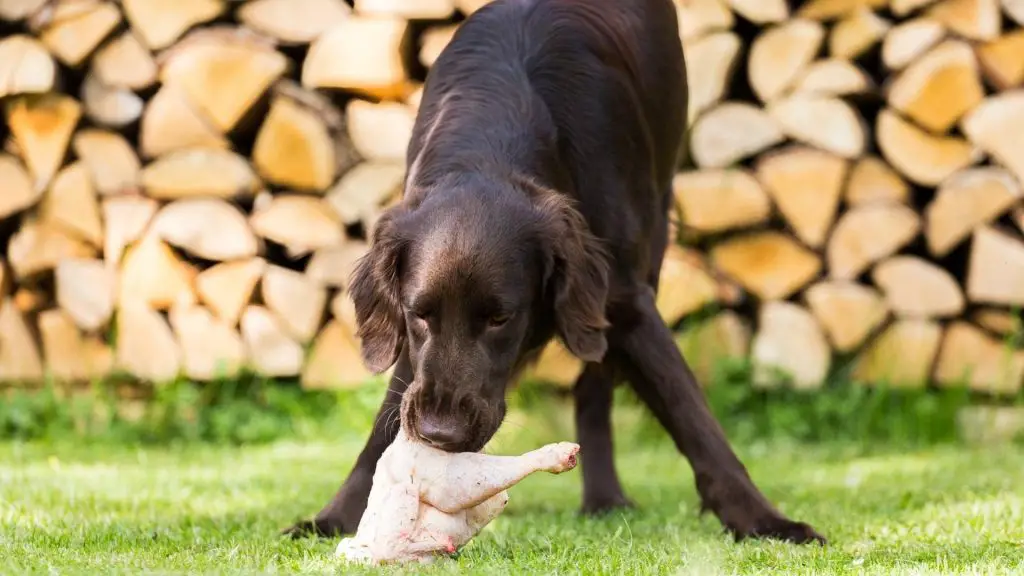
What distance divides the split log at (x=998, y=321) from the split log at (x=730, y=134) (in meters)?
1.02

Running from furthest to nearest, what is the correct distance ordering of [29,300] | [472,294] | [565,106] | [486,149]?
[29,300] → [565,106] → [486,149] → [472,294]

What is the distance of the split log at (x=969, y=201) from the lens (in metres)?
4.85

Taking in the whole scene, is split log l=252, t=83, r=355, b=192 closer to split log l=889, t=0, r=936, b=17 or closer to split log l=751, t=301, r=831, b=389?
split log l=751, t=301, r=831, b=389

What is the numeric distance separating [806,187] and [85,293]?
2.88m

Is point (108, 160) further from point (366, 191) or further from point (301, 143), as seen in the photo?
point (366, 191)

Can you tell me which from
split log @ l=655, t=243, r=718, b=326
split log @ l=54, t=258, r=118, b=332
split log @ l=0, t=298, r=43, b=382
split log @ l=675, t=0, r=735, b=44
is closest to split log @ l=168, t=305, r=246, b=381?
split log @ l=54, t=258, r=118, b=332

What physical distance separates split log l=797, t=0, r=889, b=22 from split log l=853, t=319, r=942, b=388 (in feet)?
4.01

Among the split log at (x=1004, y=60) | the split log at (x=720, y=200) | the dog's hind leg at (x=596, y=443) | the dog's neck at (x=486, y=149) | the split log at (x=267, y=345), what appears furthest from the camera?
the split log at (x=267, y=345)

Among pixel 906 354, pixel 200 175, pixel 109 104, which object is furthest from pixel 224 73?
pixel 906 354

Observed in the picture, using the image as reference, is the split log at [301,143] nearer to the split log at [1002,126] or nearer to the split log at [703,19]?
the split log at [703,19]

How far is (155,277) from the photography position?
16.9ft

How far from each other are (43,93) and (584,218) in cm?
323

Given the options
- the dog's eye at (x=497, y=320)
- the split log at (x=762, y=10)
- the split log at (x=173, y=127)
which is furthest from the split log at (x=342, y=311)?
the dog's eye at (x=497, y=320)

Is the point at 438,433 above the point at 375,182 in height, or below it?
above
